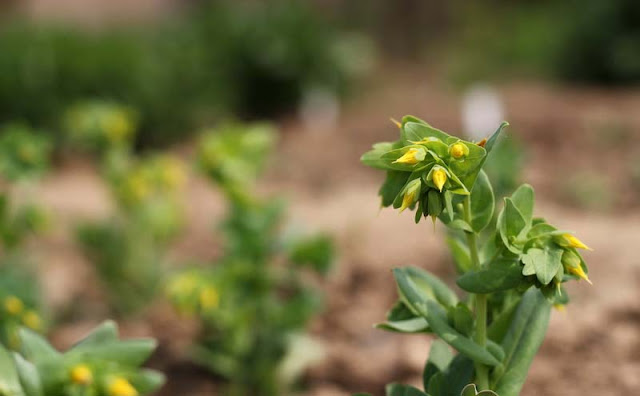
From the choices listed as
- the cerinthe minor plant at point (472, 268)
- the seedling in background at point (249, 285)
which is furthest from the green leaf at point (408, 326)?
the seedling in background at point (249, 285)

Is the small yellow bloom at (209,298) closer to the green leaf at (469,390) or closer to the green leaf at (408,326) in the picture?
the green leaf at (408,326)

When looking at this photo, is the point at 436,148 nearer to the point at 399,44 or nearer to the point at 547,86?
the point at 547,86

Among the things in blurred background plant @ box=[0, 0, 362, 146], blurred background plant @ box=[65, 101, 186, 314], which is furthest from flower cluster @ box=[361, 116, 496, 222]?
blurred background plant @ box=[0, 0, 362, 146]

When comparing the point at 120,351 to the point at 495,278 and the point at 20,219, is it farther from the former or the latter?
the point at 20,219

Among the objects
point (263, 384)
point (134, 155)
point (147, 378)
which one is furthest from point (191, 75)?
point (147, 378)

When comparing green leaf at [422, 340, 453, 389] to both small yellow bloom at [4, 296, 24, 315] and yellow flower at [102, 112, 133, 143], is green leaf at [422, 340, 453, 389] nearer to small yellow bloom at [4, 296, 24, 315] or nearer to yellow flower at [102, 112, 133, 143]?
small yellow bloom at [4, 296, 24, 315]

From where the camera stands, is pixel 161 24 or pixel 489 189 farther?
pixel 161 24

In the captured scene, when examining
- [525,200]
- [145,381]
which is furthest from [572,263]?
[145,381]
